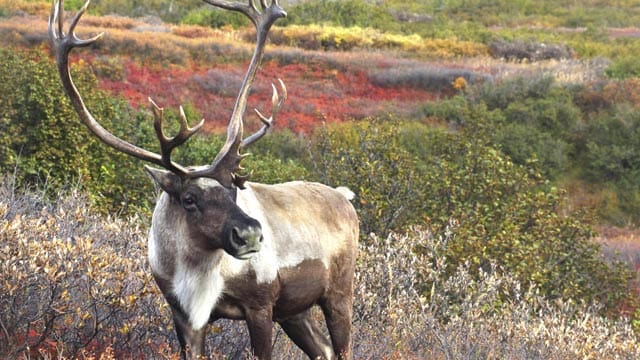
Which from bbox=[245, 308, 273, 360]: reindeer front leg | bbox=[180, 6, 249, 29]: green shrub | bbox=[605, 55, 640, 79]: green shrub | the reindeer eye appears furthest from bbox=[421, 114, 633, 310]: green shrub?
bbox=[180, 6, 249, 29]: green shrub

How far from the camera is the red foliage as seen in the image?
22.7 m

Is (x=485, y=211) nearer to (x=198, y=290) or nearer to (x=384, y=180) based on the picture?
(x=384, y=180)

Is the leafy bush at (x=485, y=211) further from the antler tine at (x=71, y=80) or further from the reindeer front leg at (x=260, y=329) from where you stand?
the antler tine at (x=71, y=80)

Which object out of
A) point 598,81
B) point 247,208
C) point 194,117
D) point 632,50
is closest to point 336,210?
point 247,208

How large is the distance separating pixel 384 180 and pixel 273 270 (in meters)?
7.73

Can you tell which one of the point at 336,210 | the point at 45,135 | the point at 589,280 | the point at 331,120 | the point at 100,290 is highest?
the point at 336,210

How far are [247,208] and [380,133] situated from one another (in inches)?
339

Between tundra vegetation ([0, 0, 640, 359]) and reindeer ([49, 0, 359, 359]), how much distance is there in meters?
0.34

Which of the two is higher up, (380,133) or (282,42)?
(380,133)

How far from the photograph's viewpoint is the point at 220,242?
4266mm

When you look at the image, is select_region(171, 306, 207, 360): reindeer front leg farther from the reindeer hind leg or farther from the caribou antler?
the reindeer hind leg

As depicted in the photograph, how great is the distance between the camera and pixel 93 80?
1359 cm

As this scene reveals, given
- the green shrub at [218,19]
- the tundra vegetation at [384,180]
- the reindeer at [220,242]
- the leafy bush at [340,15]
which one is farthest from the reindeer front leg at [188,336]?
the leafy bush at [340,15]

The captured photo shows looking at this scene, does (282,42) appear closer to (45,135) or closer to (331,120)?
(331,120)
